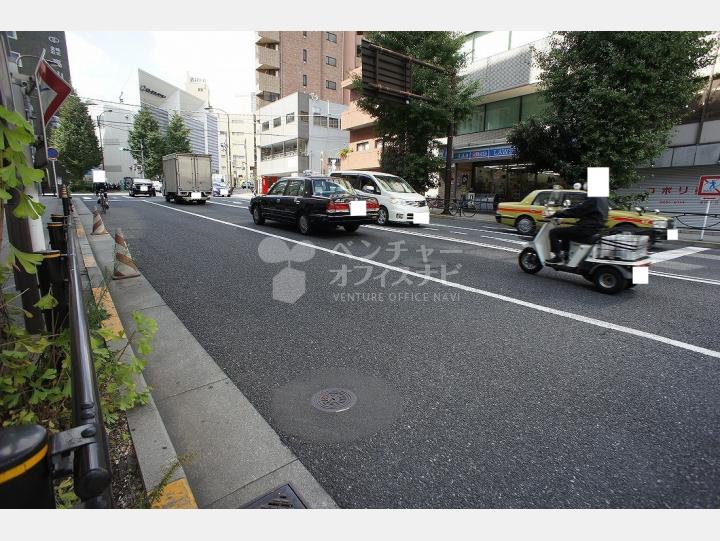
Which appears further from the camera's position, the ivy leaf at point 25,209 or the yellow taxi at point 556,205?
the yellow taxi at point 556,205

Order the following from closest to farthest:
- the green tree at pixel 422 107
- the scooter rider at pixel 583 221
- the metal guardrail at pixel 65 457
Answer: the metal guardrail at pixel 65 457, the scooter rider at pixel 583 221, the green tree at pixel 422 107

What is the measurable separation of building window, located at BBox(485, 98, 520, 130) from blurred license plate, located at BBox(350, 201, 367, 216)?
50.9 ft

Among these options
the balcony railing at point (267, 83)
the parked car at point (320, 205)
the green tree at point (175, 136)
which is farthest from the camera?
the balcony railing at point (267, 83)

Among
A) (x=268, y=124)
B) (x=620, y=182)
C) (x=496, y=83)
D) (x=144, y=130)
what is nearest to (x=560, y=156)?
(x=620, y=182)

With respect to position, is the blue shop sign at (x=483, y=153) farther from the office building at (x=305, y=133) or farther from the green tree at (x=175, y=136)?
the green tree at (x=175, y=136)

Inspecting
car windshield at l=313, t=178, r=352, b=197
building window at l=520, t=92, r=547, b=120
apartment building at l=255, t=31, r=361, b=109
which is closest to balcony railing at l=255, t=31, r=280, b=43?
apartment building at l=255, t=31, r=361, b=109

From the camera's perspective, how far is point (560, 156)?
52.3ft

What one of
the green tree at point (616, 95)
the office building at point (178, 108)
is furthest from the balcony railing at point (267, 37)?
the green tree at point (616, 95)

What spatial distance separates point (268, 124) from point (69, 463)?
5355cm

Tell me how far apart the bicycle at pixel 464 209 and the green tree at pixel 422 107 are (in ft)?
8.04

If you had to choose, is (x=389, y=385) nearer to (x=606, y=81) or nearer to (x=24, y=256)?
(x=24, y=256)

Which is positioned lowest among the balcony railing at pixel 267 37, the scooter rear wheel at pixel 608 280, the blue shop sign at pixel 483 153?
the scooter rear wheel at pixel 608 280

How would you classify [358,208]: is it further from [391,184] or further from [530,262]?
[391,184]

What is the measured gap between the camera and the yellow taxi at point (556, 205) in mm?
10516
